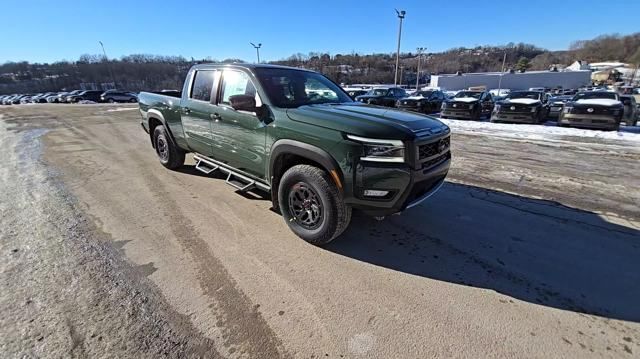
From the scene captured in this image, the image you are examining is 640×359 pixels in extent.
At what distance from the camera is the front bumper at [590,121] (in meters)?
10.9

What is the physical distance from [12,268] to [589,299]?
4953 millimetres

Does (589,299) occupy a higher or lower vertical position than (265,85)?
lower

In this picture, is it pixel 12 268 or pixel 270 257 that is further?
pixel 270 257

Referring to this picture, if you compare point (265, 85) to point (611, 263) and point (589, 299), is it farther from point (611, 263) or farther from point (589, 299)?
point (611, 263)

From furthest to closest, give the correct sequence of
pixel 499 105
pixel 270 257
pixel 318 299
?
1. pixel 499 105
2. pixel 270 257
3. pixel 318 299

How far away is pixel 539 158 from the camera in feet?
23.8

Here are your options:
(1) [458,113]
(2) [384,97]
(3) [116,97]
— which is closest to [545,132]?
(1) [458,113]

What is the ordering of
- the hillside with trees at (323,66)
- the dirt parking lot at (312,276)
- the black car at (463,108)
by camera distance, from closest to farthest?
the dirt parking lot at (312,276)
the black car at (463,108)
the hillside with trees at (323,66)

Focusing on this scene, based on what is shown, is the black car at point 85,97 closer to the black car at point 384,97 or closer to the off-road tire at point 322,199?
the black car at point 384,97

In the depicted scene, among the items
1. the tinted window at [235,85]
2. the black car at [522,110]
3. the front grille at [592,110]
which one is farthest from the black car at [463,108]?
the tinted window at [235,85]

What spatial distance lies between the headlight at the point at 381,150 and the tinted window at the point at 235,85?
5.45 feet

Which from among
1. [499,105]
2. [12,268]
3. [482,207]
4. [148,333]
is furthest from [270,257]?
[499,105]

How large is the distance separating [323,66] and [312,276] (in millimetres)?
93370

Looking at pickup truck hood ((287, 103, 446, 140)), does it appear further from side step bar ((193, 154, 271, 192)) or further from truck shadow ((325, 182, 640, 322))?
truck shadow ((325, 182, 640, 322))
